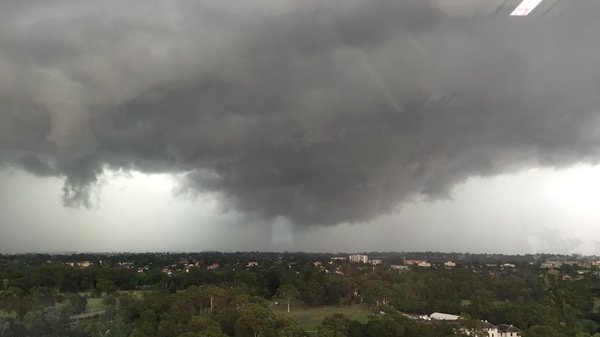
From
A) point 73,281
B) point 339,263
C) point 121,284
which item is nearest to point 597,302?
point 339,263

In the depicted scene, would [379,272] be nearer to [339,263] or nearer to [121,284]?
[339,263]

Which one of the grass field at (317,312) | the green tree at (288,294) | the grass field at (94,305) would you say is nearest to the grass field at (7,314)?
the grass field at (94,305)

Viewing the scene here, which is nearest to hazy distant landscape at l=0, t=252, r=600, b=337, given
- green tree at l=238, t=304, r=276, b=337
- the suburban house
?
green tree at l=238, t=304, r=276, b=337

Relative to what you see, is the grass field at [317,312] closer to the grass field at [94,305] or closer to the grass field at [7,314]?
the grass field at [94,305]

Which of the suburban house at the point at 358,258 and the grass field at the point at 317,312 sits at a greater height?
the suburban house at the point at 358,258

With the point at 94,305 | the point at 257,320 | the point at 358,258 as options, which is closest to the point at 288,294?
the point at 257,320

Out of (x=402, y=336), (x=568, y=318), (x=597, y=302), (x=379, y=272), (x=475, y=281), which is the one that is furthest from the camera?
(x=379, y=272)

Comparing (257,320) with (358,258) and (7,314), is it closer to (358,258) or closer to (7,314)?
(7,314)

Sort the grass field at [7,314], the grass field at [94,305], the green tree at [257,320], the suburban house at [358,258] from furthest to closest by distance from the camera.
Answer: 1. the suburban house at [358,258]
2. the grass field at [94,305]
3. the grass field at [7,314]
4. the green tree at [257,320]
